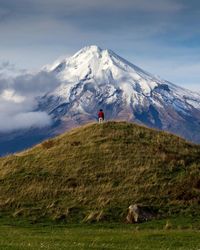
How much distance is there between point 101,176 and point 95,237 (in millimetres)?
21541

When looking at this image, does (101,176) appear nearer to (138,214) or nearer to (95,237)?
(138,214)

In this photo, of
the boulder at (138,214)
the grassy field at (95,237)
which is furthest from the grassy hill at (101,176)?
the grassy field at (95,237)

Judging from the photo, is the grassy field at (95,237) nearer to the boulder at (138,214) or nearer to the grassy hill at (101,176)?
the boulder at (138,214)

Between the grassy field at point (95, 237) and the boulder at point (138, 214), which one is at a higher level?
the boulder at point (138, 214)

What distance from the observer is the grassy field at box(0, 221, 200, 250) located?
32219mm

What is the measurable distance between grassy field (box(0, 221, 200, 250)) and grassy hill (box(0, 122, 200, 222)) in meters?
3.74

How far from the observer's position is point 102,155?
210 ft

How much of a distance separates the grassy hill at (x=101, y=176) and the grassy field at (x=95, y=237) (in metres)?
3.74

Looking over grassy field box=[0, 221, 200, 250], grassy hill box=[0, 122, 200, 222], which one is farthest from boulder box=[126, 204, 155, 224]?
grassy field box=[0, 221, 200, 250]

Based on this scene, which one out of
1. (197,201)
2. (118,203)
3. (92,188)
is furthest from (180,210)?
(92,188)

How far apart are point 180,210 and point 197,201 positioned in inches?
118

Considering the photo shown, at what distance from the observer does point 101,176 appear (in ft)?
196

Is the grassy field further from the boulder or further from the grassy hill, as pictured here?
the grassy hill

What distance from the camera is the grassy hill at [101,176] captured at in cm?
5312
